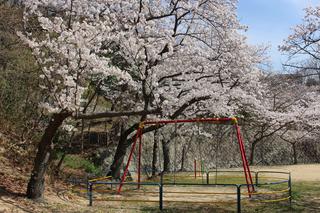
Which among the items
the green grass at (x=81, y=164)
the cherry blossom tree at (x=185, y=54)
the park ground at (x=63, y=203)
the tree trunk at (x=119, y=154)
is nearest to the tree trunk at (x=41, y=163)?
the park ground at (x=63, y=203)

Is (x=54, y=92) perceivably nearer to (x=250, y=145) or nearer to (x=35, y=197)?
(x=35, y=197)

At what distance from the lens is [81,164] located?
1555 centimetres

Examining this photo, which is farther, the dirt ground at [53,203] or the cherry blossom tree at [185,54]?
the cherry blossom tree at [185,54]

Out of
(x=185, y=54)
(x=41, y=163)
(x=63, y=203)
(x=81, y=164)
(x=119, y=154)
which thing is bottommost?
(x=63, y=203)

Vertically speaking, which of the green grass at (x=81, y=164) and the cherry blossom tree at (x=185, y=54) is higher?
the cherry blossom tree at (x=185, y=54)

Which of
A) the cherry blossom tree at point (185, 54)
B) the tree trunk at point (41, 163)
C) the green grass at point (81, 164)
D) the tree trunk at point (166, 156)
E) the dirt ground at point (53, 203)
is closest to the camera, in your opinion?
the dirt ground at point (53, 203)

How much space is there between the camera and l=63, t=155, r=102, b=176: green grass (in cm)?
1520

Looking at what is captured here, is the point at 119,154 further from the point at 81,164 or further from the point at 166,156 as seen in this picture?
the point at 166,156

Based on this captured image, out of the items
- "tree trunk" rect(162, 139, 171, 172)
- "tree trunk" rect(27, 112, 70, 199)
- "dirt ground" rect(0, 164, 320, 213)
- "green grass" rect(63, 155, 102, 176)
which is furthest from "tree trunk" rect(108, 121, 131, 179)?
"tree trunk" rect(162, 139, 171, 172)

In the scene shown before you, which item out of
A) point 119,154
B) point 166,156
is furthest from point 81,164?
point 166,156

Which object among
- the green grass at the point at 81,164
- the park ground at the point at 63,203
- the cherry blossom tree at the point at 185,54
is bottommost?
the park ground at the point at 63,203

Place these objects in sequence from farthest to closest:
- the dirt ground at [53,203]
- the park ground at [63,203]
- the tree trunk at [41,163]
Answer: the tree trunk at [41,163]
the park ground at [63,203]
the dirt ground at [53,203]

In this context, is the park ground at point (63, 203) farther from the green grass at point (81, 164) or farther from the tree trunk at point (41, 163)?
the green grass at point (81, 164)

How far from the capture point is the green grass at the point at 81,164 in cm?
1520
